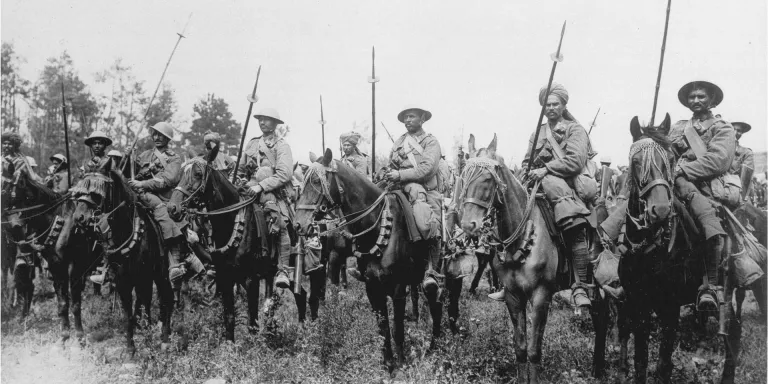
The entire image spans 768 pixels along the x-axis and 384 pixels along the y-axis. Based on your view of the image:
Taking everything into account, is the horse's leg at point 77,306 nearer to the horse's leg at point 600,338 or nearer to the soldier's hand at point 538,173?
the soldier's hand at point 538,173

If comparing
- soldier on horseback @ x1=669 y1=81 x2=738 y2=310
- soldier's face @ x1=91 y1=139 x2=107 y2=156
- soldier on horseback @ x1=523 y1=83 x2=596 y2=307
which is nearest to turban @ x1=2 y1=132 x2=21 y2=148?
soldier's face @ x1=91 y1=139 x2=107 y2=156

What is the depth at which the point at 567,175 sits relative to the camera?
6.39m

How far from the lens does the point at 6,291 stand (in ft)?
39.0

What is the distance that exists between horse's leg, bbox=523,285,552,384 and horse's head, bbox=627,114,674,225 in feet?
4.64

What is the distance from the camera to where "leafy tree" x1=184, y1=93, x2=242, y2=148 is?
3469cm

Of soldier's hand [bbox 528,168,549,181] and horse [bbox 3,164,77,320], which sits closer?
soldier's hand [bbox 528,168,549,181]

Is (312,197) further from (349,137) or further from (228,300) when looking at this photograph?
(349,137)

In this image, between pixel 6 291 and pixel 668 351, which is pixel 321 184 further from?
pixel 6 291

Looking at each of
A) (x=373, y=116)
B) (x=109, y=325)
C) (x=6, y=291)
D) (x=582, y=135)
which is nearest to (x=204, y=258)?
(x=109, y=325)

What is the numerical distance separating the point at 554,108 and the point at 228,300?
570cm

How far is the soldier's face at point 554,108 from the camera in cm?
673

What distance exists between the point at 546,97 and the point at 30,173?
33.2 ft

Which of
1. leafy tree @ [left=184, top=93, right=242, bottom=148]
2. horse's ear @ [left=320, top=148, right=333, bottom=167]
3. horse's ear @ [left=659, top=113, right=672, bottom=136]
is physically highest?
leafy tree @ [left=184, top=93, right=242, bottom=148]

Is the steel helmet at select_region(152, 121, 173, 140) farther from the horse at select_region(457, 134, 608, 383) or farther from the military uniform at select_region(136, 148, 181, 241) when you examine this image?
the horse at select_region(457, 134, 608, 383)
